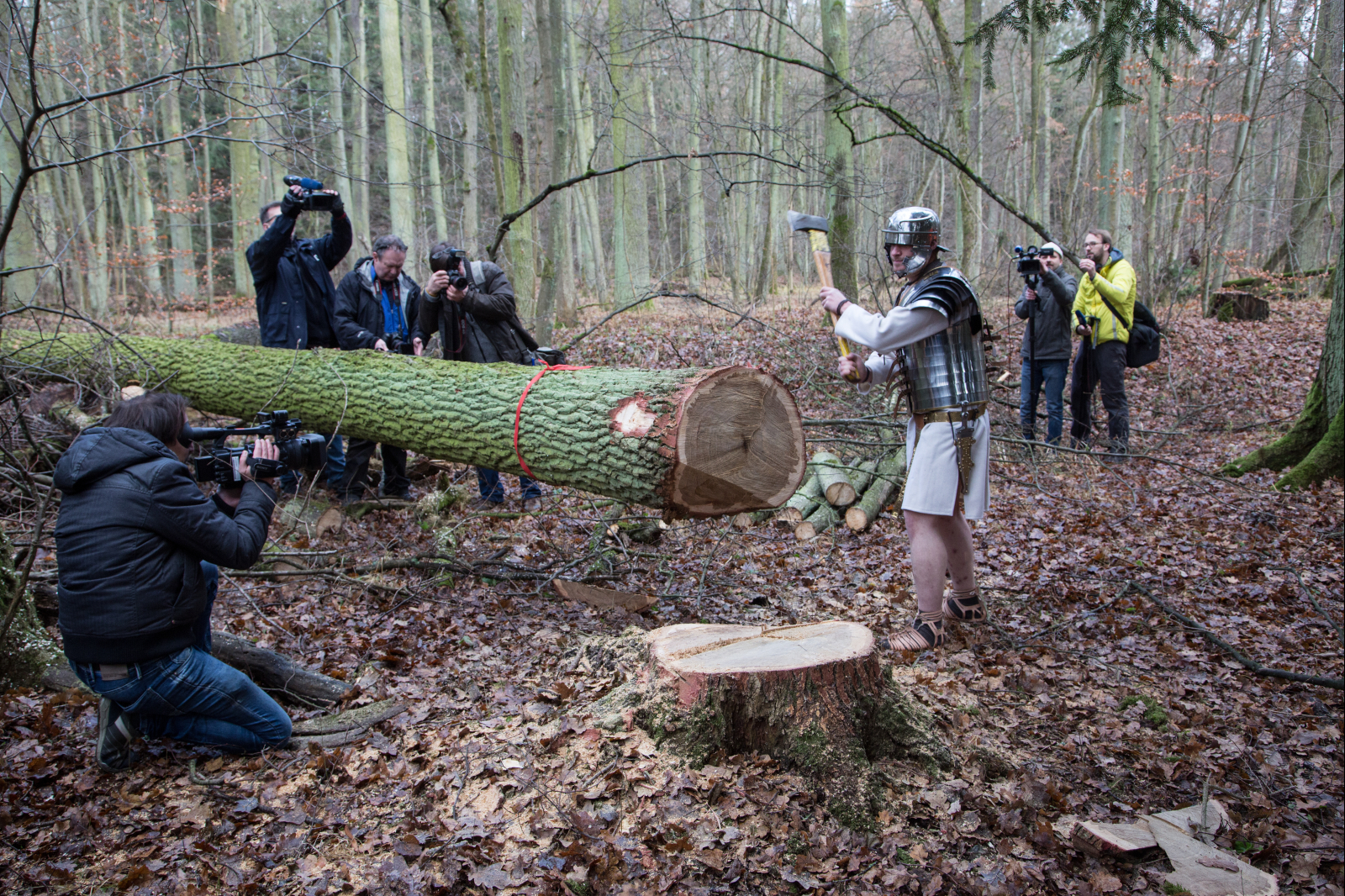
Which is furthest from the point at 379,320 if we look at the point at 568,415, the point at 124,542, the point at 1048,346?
the point at 1048,346

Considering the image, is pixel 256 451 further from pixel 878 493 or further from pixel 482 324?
pixel 878 493

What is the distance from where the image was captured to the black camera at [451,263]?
575cm

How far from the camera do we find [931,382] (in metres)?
3.85

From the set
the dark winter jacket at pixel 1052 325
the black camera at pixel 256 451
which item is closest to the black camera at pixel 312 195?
the black camera at pixel 256 451

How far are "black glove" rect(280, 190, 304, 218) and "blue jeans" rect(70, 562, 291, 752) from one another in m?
3.22

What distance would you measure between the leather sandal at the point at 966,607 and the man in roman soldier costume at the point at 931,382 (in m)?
0.19

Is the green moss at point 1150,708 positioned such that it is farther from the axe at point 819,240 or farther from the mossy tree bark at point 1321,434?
the mossy tree bark at point 1321,434

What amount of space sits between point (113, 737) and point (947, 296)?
3.90 m

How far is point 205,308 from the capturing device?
818 inches

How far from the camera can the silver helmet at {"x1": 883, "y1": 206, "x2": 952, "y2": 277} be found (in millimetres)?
3787

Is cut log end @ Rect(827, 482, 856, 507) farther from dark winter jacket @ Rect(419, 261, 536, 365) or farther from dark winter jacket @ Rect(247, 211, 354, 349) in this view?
dark winter jacket @ Rect(247, 211, 354, 349)

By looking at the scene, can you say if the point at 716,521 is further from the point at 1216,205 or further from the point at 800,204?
the point at 800,204

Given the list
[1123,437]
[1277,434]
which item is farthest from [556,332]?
[1277,434]

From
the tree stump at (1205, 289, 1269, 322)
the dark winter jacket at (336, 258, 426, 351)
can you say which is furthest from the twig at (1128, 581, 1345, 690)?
the tree stump at (1205, 289, 1269, 322)
